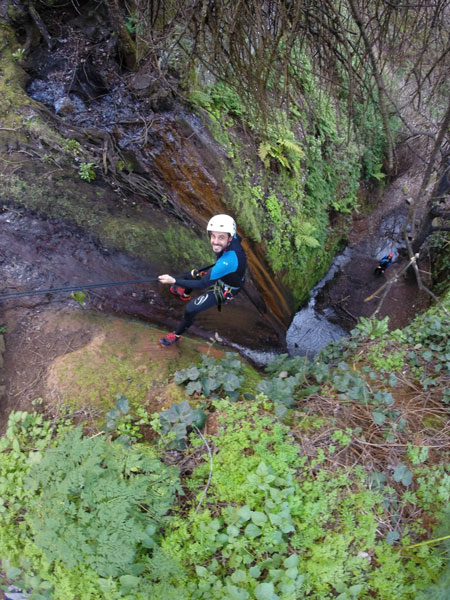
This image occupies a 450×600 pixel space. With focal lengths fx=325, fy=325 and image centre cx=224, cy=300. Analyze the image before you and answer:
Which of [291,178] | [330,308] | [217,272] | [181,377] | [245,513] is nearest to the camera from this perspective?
[245,513]

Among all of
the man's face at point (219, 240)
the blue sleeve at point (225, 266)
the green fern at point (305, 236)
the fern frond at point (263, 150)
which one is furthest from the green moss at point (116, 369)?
the fern frond at point (263, 150)

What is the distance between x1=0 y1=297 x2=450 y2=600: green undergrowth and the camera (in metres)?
2.38

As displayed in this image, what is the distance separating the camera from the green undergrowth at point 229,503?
238 centimetres

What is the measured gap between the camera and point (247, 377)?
14.5ft

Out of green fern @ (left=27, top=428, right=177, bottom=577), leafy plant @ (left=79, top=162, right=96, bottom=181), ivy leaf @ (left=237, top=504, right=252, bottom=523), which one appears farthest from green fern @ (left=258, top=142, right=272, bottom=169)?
ivy leaf @ (left=237, top=504, right=252, bottom=523)

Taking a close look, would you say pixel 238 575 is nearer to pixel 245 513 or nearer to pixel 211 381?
pixel 245 513

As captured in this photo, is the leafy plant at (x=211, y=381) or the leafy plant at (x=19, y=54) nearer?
the leafy plant at (x=211, y=381)

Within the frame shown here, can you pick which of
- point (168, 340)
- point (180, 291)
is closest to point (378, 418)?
point (168, 340)

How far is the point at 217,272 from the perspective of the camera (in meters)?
4.19

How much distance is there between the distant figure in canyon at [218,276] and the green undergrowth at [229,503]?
1348mm

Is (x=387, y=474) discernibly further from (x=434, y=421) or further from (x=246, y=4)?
(x=246, y=4)

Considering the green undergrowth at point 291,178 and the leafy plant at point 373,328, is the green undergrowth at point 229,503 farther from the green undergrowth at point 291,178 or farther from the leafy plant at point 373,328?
the green undergrowth at point 291,178

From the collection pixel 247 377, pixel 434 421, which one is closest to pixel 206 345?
pixel 247 377

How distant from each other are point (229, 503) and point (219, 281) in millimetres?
2698
